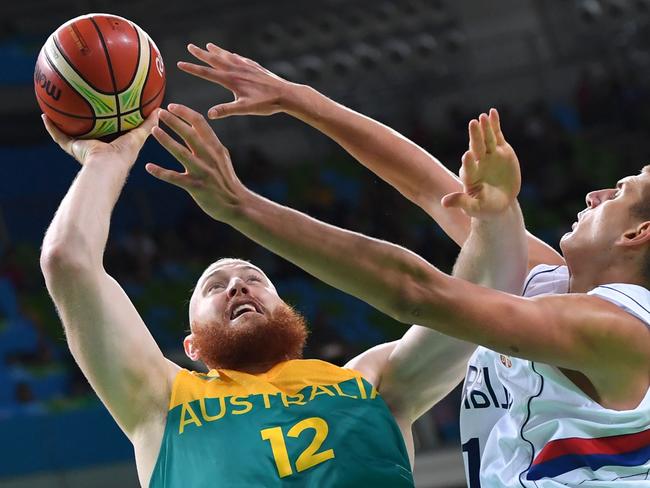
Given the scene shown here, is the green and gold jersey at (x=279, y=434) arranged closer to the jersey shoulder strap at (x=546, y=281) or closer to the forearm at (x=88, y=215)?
the forearm at (x=88, y=215)

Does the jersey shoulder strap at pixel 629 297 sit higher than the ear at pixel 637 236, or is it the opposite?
the ear at pixel 637 236

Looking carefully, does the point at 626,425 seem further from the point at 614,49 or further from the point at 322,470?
the point at 614,49

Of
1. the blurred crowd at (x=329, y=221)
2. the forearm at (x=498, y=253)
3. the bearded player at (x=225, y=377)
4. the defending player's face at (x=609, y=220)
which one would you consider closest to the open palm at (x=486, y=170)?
the forearm at (x=498, y=253)

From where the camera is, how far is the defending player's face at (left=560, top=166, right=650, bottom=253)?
313cm

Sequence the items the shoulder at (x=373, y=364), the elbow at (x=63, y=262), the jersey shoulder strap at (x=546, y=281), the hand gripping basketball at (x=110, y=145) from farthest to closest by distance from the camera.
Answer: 1. the shoulder at (x=373, y=364)
2. the hand gripping basketball at (x=110, y=145)
3. the jersey shoulder strap at (x=546, y=281)
4. the elbow at (x=63, y=262)

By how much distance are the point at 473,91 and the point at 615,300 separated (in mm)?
12222

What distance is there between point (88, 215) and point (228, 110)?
2.45 feet

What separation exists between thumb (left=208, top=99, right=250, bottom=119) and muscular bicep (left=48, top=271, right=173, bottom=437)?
30.5 inches

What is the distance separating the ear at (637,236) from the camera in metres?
3.08

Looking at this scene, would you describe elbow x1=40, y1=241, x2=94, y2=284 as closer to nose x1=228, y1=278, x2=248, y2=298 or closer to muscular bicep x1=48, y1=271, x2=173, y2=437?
muscular bicep x1=48, y1=271, x2=173, y2=437

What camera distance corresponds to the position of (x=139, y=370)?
3.48 metres

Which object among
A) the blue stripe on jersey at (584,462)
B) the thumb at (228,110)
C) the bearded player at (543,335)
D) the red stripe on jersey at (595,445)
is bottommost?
the blue stripe on jersey at (584,462)

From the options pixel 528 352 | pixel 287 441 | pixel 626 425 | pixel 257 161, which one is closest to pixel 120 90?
pixel 287 441

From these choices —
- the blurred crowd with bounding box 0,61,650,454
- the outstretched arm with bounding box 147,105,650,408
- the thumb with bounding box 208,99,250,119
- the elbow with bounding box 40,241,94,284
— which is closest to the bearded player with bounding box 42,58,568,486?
the elbow with bounding box 40,241,94,284
